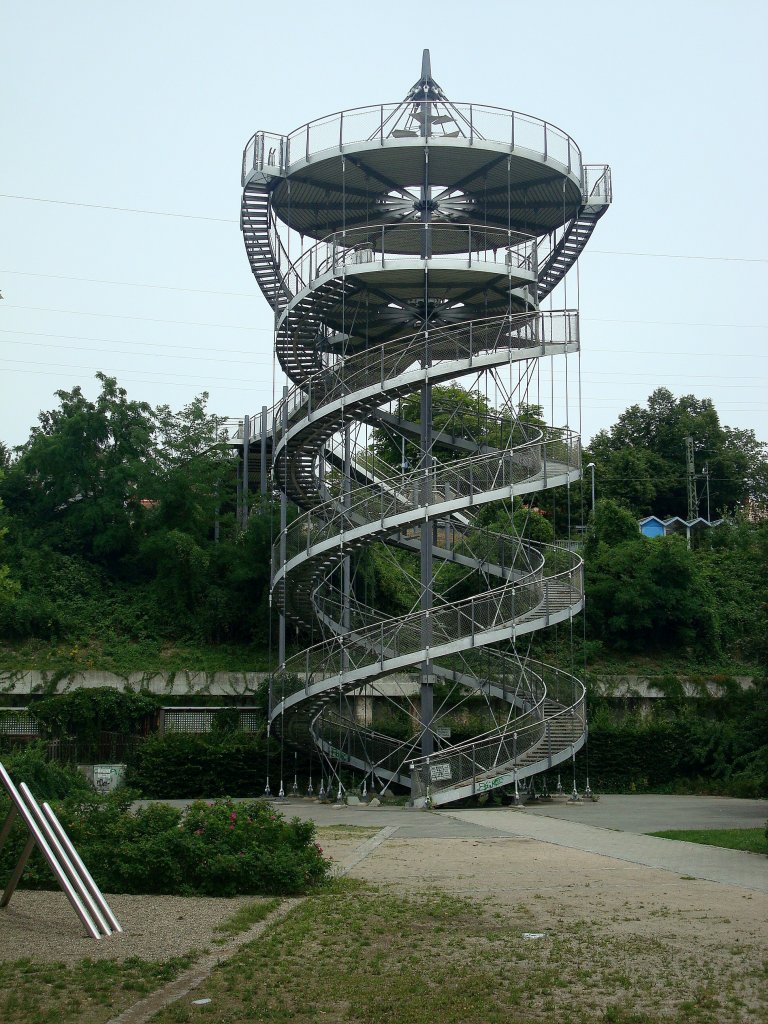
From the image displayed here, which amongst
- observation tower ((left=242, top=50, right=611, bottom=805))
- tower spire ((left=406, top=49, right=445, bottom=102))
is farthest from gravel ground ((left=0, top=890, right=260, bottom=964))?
tower spire ((left=406, top=49, right=445, bottom=102))

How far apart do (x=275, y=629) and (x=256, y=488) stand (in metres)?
13.0

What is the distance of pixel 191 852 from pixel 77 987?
475 cm

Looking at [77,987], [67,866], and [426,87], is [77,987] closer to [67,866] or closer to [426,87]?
[67,866]

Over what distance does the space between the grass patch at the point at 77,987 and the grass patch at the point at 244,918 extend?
1095mm

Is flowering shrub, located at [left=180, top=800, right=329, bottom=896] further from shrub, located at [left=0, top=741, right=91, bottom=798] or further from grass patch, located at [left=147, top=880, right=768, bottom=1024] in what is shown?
shrub, located at [left=0, top=741, right=91, bottom=798]

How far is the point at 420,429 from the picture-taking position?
3428 cm

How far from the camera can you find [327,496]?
3444cm

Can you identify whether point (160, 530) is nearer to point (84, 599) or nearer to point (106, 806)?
point (84, 599)

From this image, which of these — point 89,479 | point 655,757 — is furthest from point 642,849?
point 89,479

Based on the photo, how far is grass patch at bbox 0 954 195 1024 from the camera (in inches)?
353

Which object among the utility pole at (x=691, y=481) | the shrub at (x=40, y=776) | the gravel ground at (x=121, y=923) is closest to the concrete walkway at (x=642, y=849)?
the gravel ground at (x=121, y=923)

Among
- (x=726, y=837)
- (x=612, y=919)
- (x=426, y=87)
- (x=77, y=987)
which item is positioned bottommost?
(x=726, y=837)

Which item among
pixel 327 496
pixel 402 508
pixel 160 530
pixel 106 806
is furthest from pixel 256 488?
pixel 106 806

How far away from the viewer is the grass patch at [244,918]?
11863 millimetres
